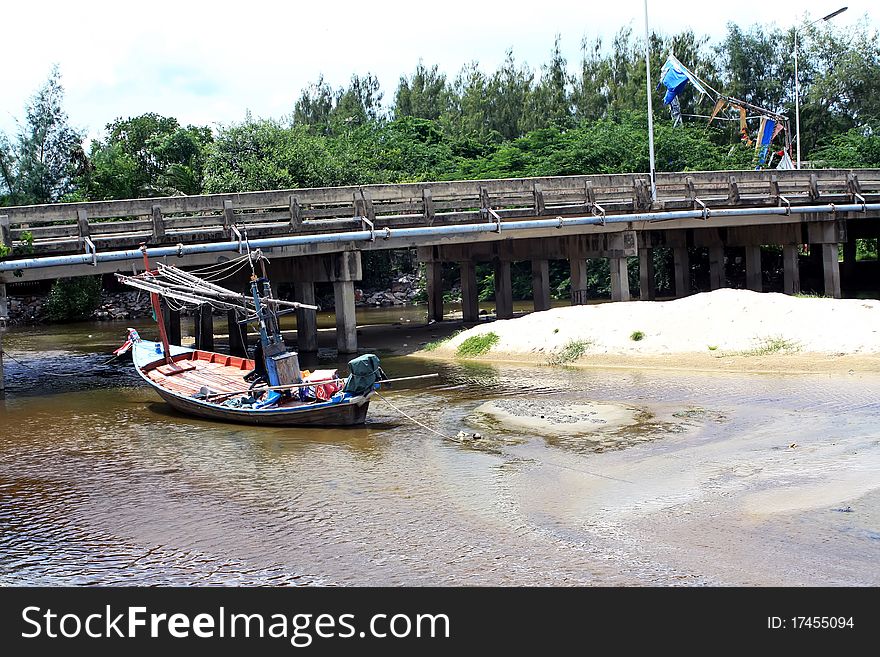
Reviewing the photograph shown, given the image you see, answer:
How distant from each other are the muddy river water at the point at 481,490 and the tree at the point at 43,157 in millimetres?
33623

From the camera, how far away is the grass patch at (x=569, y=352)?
25.5 metres

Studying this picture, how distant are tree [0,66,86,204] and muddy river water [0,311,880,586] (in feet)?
110

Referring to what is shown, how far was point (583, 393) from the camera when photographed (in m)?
21.0

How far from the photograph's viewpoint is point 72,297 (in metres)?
49.3

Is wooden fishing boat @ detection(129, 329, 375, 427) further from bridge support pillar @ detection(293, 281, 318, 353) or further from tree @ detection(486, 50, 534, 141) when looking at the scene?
tree @ detection(486, 50, 534, 141)

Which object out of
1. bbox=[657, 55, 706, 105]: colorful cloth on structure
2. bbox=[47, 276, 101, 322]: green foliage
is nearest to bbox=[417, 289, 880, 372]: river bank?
bbox=[657, 55, 706, 105]: colorful cloth on structure

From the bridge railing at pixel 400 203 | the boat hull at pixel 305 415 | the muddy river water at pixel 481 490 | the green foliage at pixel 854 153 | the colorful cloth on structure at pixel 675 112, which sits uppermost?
the colorful cloth on structure at pixel 675 112

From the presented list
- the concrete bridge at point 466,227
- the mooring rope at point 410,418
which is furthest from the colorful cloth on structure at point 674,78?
the mooring rope at point 410,418

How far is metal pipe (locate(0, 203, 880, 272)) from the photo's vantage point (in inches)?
933

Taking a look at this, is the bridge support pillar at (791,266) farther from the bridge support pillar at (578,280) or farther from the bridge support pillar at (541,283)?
the bridge support pillar at (541,283)

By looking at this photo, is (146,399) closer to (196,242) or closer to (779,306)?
(196,242)

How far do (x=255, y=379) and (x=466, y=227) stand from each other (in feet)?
32.5
